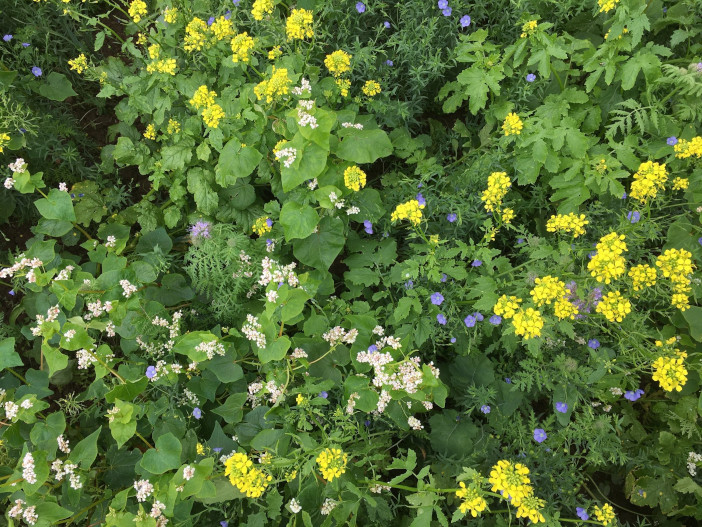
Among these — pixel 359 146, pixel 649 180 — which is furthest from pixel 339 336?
pixel 649 180

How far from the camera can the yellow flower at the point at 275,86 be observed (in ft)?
8.63

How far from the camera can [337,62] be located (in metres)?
2.93

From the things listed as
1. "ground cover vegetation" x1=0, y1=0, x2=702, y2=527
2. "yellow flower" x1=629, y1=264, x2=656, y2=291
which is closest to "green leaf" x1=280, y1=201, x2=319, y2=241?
"ground cover vegetation" x1=0, y1=0, x2=702, y2=527

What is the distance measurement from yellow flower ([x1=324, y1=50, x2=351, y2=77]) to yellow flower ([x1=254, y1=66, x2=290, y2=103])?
354mm

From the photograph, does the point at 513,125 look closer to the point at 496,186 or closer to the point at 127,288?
the point at 496,186

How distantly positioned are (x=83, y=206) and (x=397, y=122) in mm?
2377

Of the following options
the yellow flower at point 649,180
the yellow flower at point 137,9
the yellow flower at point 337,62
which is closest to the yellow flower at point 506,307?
the yellow flower at point 649,180

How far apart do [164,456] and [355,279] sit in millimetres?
1455

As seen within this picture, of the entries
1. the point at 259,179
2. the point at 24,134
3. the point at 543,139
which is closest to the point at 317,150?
the point at 259,179

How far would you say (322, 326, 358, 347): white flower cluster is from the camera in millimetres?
2674

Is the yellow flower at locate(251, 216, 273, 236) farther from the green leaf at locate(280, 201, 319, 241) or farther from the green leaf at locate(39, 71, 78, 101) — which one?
the green leaf at locate(39, 71, 78, 101)

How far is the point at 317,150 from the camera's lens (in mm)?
2730

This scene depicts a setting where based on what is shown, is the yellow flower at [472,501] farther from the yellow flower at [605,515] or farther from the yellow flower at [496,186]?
the yellow flower at [496,186]

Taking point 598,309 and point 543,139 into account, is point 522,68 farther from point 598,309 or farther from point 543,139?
point 598,309
